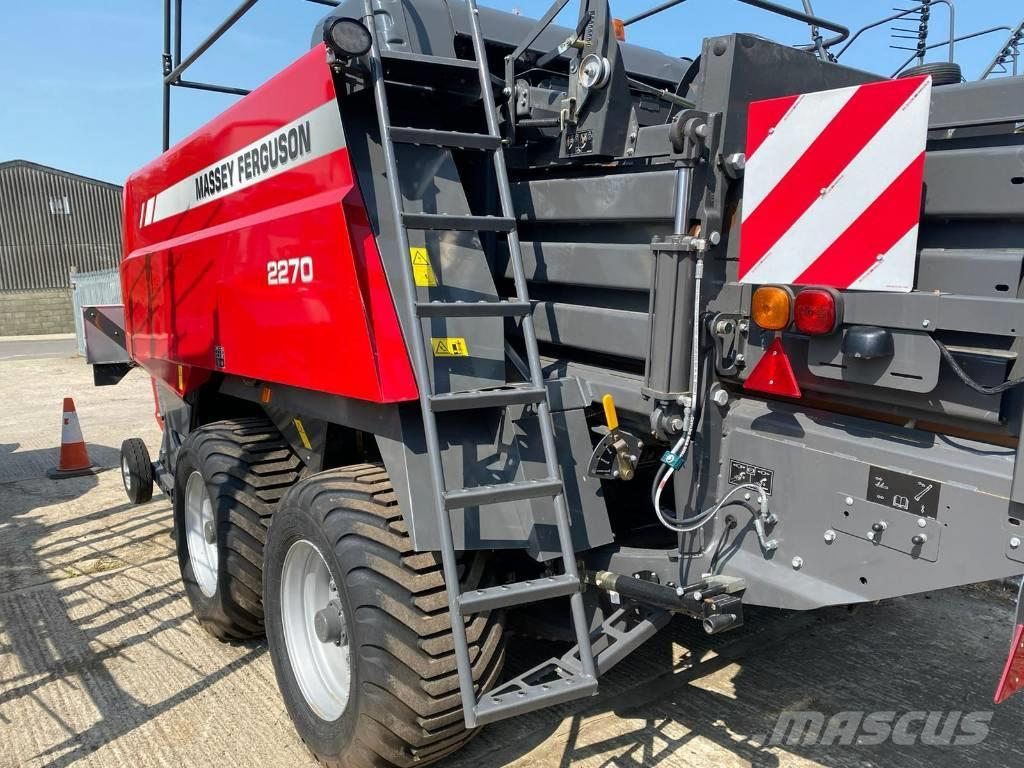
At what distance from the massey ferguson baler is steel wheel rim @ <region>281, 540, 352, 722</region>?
1 centimetres

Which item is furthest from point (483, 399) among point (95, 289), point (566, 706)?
point (95, 289)

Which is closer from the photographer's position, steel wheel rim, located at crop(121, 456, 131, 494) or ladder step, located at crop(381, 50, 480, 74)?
ladder step, located at crop(381, 50, 480, 74)

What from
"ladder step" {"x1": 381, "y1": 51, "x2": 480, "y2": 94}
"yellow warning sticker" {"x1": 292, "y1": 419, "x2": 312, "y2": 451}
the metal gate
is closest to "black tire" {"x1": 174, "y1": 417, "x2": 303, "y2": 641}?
"yellow warning sticker" {"x1": 292, "y1": 419, "x2": 312, "y2": 451}

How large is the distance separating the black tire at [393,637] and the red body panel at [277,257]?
418 millimetres

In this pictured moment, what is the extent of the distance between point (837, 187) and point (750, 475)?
0.81 meters

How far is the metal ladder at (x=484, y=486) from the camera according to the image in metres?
2.17

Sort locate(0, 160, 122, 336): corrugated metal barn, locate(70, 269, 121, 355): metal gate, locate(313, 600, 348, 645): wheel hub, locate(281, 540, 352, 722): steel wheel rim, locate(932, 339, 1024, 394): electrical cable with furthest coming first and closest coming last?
locate(0, 160, 122, 336): corrugated metal barn → locate(70, 269, 121, 355): metal gate → locate(281, 540, 352, 722): steel wheel rim → locate(313, 600, 348, 645): wheel hub → locate(932, 339, 1024, 394): electrical cable

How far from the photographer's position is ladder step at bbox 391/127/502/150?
2438 mm

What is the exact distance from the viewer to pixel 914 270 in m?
1.88

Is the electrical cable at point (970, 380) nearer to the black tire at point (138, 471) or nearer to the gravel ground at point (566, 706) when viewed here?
the gravel ground at point (566, 706)

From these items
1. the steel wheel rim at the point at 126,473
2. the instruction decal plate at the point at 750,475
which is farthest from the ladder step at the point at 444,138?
the steel wheel rim at the point at 126,473

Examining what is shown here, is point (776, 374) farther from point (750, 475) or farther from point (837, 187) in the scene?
point (837, 187)

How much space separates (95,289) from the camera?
18531mm

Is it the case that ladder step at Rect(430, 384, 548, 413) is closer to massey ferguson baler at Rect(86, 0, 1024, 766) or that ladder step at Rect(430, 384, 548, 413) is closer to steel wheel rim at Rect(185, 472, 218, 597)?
massey ferguson baler at Rect(86, 0, 1024, 766)
